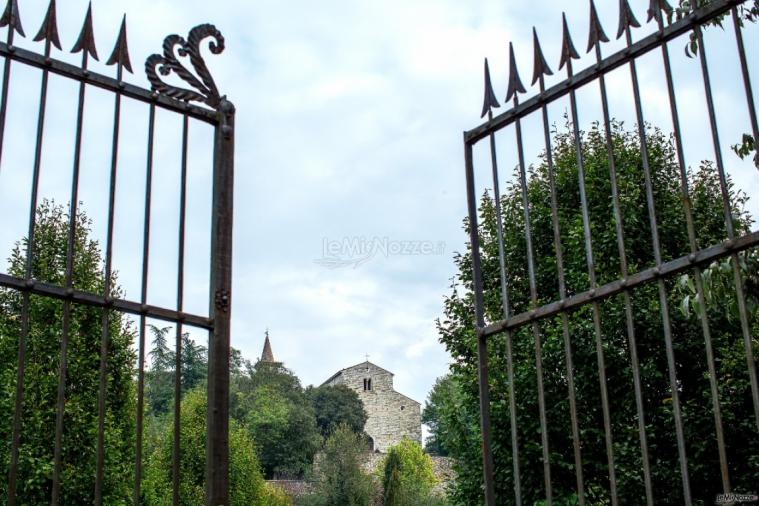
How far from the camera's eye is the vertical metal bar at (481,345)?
373cm

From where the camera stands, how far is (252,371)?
58.9 m

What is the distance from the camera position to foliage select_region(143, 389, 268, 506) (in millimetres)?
20452

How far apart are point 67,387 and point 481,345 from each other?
1065cm

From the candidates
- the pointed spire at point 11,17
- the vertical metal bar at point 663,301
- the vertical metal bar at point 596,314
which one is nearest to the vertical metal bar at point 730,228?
the vertical metal bar at point 663,301

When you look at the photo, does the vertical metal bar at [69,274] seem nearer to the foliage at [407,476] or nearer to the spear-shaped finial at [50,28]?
the spear-shaped finial at [50,28]

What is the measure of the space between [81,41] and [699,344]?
35.1 ft

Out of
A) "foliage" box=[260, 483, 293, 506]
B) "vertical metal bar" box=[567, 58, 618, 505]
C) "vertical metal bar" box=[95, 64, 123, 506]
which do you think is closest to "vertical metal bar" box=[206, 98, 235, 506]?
"vertical metal bar" box=[95, 64, 123, 506]

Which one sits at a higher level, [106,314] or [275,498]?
[106,314]

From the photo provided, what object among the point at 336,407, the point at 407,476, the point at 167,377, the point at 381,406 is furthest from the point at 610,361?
the point at 381,406

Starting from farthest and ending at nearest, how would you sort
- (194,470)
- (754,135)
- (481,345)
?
(194,470) → (481,345) → (754,135)

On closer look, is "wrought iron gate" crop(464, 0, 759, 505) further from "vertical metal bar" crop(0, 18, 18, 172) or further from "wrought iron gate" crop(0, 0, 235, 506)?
"vertical metal bar" crop(0, 18, 18, 172)

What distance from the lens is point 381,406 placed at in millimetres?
66188

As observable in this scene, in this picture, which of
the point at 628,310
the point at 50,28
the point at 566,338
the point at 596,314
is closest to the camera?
the point at 628,310

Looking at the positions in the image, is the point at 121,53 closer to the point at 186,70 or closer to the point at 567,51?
the point at 186,70
